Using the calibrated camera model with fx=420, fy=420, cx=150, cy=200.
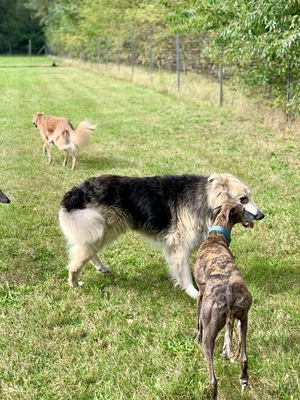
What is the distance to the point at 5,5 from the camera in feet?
242

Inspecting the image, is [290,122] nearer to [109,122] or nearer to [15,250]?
[109,122]

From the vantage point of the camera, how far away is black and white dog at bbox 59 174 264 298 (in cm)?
372

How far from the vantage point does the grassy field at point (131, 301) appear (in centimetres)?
271

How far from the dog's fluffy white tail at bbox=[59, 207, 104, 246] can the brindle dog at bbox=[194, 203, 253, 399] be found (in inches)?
42.7

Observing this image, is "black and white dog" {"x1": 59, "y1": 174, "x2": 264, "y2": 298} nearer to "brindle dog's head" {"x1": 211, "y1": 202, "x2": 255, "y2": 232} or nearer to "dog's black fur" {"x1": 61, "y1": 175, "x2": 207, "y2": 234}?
"dog's black fur" {"x1": 61, "y1": 175, "x2": 207, "y2": 234}

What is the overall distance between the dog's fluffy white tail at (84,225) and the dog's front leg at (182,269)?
705 mm

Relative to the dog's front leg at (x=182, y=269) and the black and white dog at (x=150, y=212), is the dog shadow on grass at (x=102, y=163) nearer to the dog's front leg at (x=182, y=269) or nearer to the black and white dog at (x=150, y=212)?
the black and white dog at (x=150, y=212)

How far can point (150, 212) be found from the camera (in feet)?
12.5

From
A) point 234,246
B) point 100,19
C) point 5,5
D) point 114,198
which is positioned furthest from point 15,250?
point 5,5

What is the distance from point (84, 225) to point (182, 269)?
978 millimetres

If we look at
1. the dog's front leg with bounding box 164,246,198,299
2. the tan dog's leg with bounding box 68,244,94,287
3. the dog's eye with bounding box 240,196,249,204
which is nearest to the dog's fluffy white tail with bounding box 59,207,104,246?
the tan dog's leg with bounding box 68,244,94,287

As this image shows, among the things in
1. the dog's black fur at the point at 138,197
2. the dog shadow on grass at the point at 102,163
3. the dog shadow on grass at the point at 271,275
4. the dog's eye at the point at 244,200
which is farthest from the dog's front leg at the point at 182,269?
the dog shadow on grass at the point at 102,163

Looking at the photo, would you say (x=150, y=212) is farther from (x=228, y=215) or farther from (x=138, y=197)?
(x=228, y=215)

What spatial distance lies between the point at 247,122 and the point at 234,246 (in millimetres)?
7549
